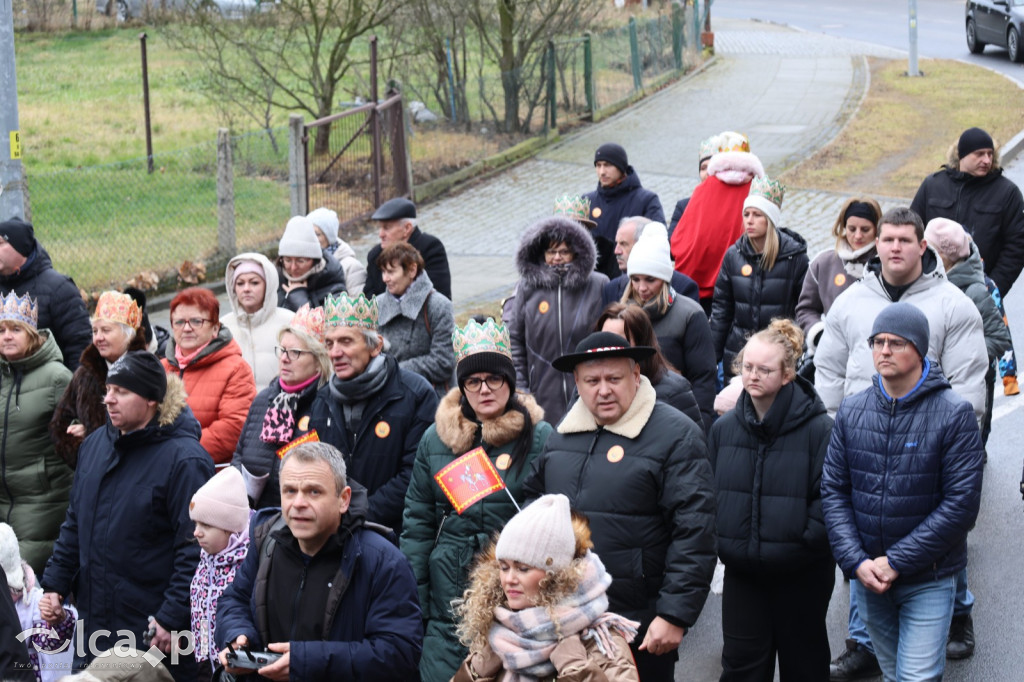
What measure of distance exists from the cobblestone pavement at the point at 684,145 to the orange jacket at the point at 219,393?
634 cm

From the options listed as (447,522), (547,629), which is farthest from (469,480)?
(547,629)

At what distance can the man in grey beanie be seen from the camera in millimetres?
5461

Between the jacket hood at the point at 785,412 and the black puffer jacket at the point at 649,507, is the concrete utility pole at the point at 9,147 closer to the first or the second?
the black puffer jacket at the point at 649,507

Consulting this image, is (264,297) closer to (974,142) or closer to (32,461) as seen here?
(32,461)

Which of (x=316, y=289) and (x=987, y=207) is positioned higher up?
(x=987, y=207)

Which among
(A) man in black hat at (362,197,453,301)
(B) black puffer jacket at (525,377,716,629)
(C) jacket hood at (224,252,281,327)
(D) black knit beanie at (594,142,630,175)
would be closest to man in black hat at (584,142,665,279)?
(D) black knit beanie at (594,142,630,175)

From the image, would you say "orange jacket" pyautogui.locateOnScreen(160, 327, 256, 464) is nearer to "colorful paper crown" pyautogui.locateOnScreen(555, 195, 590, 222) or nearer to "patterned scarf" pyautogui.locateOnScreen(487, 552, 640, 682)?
"colorful paper crown" pyautogui.locateOnScreen(555, 195, 590, 222)

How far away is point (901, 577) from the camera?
5.60 meters

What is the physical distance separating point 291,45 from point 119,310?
12.1 meters

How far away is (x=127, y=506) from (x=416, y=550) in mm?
1286

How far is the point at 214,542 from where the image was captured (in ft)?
18.3

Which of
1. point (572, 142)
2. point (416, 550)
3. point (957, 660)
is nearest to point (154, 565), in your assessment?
point (416, 550)

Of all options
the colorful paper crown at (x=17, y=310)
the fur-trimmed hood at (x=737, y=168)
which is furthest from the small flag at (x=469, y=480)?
the fur-trimmed hood at (x=737, y=168)

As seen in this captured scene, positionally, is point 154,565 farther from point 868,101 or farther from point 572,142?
point 868,101
